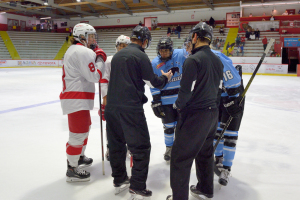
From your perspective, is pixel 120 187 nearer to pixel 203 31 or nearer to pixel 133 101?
pixel 133 101

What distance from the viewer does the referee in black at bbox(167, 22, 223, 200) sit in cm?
161

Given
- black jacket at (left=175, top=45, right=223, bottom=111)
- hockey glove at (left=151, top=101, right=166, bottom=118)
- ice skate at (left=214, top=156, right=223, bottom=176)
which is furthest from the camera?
hockey glove at (left=151, top=101, right=166, bottom=118)

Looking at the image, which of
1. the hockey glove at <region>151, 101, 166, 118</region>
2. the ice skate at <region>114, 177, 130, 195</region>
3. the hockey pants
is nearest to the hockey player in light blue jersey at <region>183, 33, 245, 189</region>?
the hockey glove at <region>151, 101, 166, 118</region>

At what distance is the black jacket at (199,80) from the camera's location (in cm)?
159

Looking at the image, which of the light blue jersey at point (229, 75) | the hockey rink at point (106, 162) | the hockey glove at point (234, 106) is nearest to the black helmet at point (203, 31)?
the light blue jersey at point (229, 75)

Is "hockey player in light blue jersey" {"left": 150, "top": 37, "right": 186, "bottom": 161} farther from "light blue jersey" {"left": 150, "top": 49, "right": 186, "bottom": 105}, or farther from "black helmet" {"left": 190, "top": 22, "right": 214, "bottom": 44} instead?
"black helmet" {"left": 190, "top": 22, "right": 214, "bottom": 44}

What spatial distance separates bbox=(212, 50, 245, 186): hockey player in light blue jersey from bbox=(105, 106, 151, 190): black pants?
77 centimetres

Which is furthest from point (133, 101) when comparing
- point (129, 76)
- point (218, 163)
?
point (218, 163)

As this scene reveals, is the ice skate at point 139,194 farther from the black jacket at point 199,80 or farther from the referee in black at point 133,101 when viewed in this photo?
the black jacket at point 199,80

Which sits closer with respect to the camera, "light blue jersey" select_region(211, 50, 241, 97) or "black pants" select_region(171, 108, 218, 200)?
"black pants" select_region(171, 108, 218, 200)

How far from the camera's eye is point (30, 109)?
5.26m

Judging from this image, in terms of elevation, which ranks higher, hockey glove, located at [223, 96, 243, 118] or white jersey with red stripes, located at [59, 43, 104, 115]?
white jersey with red stripes, located at [59, 43, 104, 115]

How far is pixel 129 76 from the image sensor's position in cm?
188

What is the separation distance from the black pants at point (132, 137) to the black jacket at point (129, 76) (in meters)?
0.07
